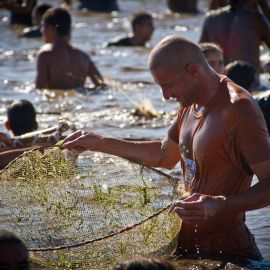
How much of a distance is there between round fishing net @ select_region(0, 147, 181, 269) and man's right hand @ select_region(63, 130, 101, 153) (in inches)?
6.7

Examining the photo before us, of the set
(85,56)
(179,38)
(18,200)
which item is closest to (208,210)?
(179,38)

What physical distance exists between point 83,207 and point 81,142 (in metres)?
0.44

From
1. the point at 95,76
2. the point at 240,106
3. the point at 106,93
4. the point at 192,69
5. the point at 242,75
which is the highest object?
the point at 192,69

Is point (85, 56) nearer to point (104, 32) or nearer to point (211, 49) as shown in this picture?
point (211, 49)

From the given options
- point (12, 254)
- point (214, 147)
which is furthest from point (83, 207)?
point (12, 254)

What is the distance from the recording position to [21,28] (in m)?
23.0

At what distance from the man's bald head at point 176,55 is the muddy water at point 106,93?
1264mm

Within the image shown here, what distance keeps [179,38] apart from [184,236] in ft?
4.00

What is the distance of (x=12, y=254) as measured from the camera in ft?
15.9

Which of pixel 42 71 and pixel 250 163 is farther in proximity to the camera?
pixel 42 71

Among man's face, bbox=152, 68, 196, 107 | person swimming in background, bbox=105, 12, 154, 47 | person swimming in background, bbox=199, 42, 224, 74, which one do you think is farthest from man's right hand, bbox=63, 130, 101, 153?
person swimming in background, bbox=105, 12, 154, 47

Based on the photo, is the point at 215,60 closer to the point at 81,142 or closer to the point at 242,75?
the point at 242,75

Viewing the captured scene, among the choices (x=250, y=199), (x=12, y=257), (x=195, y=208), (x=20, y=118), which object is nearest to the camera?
(x=12, y=257)

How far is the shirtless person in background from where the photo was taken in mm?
13414
